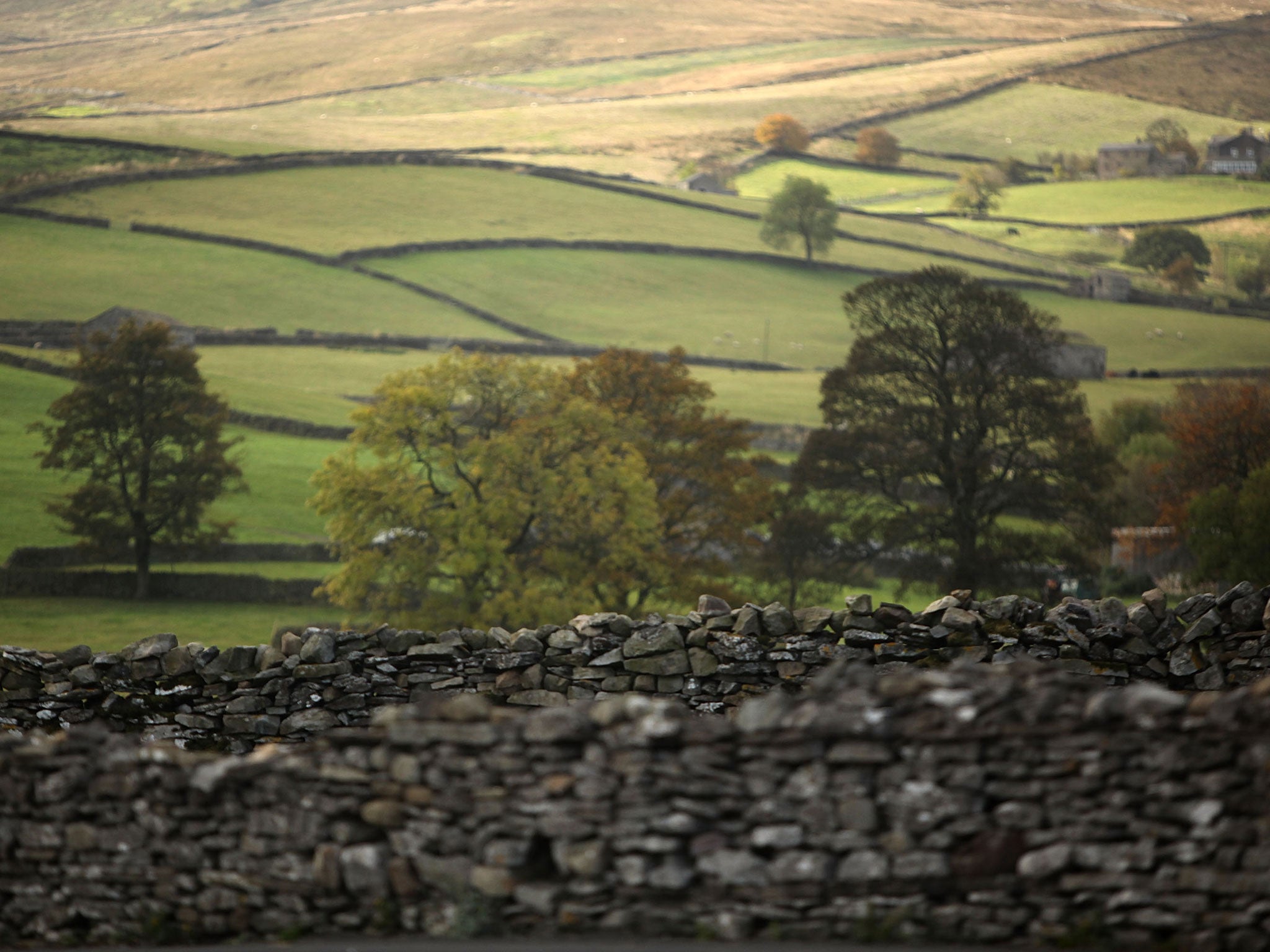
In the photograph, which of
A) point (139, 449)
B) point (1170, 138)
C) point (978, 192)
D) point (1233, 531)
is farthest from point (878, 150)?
point (139, 449)

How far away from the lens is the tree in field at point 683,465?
41531 millimetres

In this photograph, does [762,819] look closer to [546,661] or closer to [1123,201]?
[546,661]

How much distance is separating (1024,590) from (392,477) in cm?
1987

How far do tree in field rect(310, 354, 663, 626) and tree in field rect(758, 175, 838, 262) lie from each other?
2762 inches

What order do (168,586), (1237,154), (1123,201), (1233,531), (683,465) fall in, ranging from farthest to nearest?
(1237,154), (1123,201), (683,465), (168,586), (1233,531)

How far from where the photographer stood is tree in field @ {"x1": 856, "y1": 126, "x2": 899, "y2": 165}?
491 ft

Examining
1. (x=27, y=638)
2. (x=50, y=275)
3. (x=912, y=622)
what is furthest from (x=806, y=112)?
(x=912, y=622)

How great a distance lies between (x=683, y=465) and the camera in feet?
146

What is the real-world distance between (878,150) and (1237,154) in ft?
134

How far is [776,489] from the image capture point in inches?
1779

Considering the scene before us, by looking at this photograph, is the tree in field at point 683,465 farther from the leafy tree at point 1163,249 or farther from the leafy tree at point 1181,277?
the leafy tree at point 1163,249

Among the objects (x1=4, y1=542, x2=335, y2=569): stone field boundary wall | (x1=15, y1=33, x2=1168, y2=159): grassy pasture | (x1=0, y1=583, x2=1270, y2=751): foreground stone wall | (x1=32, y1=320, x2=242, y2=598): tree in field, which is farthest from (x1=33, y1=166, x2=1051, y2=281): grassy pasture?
(x1=0, y1=583, x2=1270, y2=751): foreground stone wall

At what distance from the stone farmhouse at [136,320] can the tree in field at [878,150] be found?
99.9m

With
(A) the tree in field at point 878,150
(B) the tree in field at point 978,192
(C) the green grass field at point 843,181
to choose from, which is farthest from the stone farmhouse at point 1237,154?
(A) the tree in field at point 878,150
